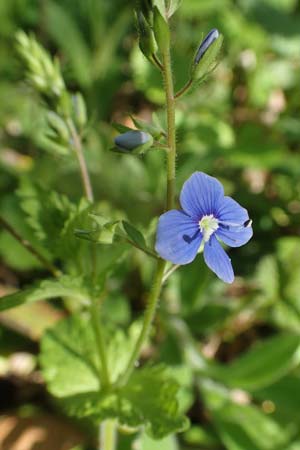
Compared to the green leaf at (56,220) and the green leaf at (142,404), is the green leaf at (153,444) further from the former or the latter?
the green leaf at (56,220)

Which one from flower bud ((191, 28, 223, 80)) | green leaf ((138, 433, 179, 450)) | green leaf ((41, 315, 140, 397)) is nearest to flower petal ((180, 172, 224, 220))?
flower bud ((191, 28, 223, 80))

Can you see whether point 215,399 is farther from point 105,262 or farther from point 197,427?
point 105,262

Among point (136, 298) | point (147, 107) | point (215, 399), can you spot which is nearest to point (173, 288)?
point (136, 298)

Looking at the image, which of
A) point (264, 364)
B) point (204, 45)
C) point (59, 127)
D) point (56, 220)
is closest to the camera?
point (204, 45)

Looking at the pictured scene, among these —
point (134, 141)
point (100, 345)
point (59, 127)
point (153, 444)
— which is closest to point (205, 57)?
point (134, 141)

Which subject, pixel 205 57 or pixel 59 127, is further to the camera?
pixel 59 127

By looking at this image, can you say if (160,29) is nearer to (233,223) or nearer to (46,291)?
(233,223)
